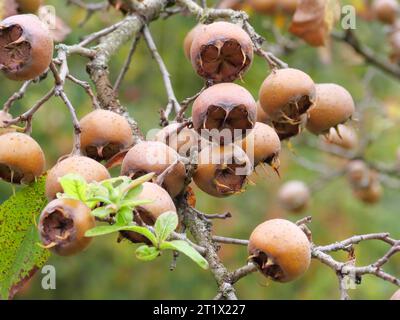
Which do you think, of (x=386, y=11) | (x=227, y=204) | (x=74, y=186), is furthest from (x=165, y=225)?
(x=227, y=204)

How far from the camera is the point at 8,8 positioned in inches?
81.7

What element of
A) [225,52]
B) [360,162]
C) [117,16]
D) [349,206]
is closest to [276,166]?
[225,52]

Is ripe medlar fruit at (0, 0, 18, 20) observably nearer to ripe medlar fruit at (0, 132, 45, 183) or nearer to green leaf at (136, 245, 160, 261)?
ripe medlar fruit at (0, 132, 45, 183)

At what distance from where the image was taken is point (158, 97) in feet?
17.5

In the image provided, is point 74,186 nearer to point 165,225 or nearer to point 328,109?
point 165,225

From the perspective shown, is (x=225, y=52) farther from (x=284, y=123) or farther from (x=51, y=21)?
(x=51, y=21)

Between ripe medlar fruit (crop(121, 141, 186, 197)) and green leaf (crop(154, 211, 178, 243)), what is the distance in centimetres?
18

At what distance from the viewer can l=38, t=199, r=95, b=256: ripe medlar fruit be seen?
137 cm

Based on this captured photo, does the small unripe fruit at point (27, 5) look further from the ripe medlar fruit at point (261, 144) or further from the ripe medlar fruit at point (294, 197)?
the ripe medlar fruit at point (294, 197)

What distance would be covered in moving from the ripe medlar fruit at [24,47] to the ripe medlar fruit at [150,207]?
40 centimetres

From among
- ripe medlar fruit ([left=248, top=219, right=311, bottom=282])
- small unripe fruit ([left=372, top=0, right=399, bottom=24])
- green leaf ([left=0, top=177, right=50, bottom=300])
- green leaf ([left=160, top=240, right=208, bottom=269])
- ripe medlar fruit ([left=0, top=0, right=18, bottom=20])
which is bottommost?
small unripe fruit ([left=372, top=0, right=399, bottom=24])

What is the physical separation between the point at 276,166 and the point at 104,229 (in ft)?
2.07

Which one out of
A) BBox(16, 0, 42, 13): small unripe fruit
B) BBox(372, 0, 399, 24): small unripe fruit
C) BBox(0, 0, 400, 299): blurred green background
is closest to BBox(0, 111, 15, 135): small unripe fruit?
BBox(16, 0, 42, 13): small unripe fruit

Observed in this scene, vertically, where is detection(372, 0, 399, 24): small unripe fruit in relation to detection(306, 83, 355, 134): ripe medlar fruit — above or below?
below
